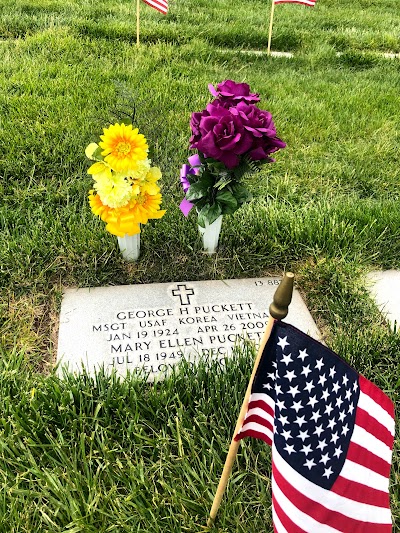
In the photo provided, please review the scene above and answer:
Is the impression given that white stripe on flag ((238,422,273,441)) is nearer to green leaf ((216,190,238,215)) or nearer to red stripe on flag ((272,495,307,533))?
red stripe on flag ((272,495,307,533))

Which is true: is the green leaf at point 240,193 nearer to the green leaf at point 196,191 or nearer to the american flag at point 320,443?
the green leaf at point 196,191

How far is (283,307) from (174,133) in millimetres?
2605

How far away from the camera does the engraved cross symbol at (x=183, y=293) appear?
7.55 ft

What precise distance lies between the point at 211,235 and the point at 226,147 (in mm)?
606

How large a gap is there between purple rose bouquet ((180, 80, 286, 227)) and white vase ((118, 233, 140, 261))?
283 mm

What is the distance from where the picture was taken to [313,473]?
112 centimetres

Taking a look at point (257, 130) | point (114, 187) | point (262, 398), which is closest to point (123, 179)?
point (114, 187)

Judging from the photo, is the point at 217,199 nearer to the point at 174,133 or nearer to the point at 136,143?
the point at 136,143

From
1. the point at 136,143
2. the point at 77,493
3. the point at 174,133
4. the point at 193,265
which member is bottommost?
the point at 77,493

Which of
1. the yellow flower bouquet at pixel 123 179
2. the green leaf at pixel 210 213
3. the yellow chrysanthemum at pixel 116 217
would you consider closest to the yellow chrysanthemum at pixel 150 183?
the yellow flower bouquet at pixel 123 179

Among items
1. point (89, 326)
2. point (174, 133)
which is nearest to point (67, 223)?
point (89, 326)

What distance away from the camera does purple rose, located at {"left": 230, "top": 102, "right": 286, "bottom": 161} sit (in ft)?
6.50

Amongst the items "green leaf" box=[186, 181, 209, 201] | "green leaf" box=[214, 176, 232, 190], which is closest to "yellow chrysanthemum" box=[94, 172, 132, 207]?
"green leaf" box=[186, 181, 209, 201]

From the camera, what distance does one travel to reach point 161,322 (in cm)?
217
